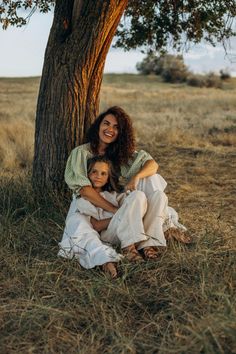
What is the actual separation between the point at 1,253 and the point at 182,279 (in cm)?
187

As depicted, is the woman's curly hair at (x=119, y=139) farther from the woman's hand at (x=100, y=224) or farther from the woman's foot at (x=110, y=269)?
the woman's foot at (x=110, y=269)

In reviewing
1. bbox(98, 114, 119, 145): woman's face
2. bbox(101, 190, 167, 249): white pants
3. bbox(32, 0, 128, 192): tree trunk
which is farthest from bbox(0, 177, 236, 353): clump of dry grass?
bbox(32, 0, 128, 192): tree trunk

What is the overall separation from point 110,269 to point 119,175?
5.04ft

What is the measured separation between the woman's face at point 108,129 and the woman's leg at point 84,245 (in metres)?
0.93

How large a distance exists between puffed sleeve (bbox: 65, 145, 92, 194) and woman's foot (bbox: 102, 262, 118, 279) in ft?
3.53

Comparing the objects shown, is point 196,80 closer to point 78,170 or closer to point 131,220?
point 78,170

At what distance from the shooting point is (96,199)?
6.53 m

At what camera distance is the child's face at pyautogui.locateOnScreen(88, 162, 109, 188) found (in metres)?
6.70

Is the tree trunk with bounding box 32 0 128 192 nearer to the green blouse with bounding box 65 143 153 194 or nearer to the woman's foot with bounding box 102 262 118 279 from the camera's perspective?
the green blouse with bounding box 65 143 153 194

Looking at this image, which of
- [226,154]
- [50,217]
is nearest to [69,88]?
[50,217]

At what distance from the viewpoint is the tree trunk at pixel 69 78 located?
787cm

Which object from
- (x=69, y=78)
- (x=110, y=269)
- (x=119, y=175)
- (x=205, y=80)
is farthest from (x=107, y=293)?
(x=205, y=80)

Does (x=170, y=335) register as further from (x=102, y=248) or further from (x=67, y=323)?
(x=102, y=248)

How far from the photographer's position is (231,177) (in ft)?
37.4
